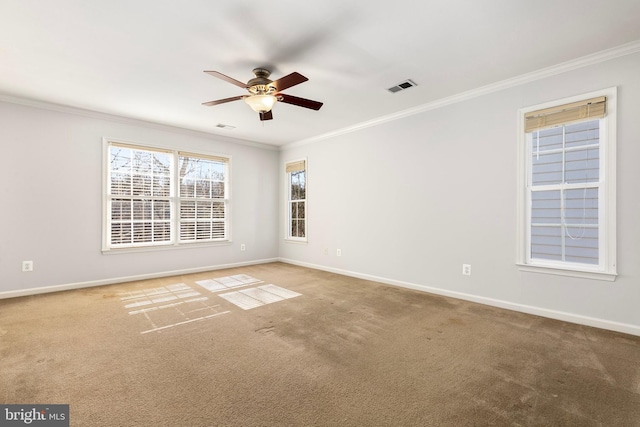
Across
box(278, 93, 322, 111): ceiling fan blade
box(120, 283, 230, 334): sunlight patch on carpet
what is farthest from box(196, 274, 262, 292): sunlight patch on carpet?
box(278, 93, 322, 111): ceiling fan blade

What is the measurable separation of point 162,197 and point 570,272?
18.9ft

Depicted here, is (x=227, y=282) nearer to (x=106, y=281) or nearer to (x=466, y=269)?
(x=106, y=281)

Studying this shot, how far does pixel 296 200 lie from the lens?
21.0 feet

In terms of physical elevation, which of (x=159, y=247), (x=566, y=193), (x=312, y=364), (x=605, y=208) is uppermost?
(x=566, y=193)

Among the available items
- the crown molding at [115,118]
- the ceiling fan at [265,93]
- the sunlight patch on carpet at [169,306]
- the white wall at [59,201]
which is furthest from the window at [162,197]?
the ceiling fan at [265,93]

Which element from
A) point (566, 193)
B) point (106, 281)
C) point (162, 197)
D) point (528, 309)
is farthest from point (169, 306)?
point (566, 193)

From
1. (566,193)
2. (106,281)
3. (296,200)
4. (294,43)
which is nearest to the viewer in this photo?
(294,43)

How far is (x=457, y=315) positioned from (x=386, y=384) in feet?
5.46

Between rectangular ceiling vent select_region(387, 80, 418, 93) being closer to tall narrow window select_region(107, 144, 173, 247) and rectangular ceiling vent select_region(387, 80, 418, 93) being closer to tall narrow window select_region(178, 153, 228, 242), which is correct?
tall narrow window select_region(178, 153, 228, 242)

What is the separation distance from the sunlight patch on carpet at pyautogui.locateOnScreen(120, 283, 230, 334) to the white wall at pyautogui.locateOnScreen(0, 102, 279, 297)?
35.7 inches

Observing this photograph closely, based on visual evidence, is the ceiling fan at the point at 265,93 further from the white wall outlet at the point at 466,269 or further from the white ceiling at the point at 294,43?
the white wall outlet at the point at 466,269

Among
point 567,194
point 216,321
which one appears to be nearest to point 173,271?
point 216,321

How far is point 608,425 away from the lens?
1.59 metres

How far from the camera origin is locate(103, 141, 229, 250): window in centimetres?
468
